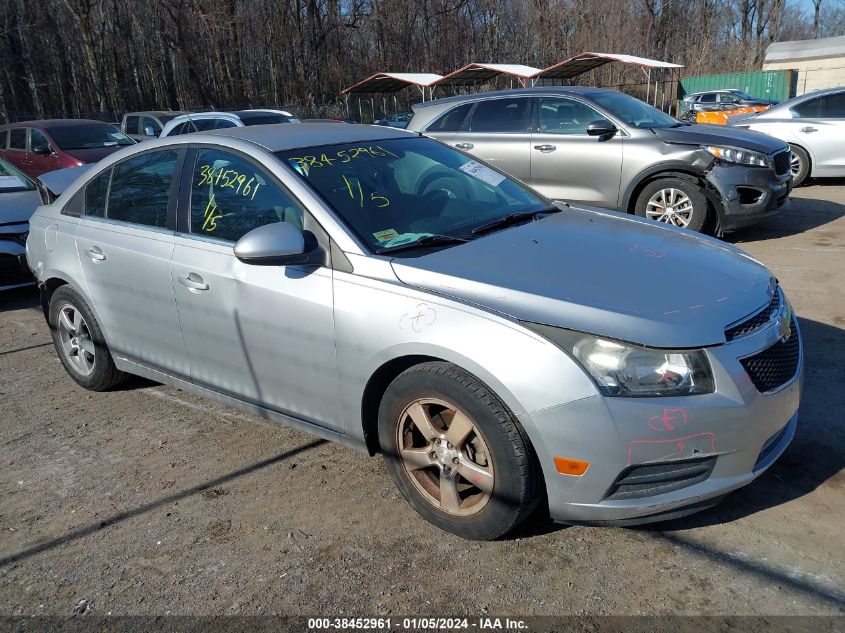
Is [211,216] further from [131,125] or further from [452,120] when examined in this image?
[131,125]

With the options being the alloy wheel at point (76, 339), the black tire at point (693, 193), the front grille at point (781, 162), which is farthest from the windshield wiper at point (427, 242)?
the front grille at point (781, 162)

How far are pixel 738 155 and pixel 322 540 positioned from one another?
257 inches

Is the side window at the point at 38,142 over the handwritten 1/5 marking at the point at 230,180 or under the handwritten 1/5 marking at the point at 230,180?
under

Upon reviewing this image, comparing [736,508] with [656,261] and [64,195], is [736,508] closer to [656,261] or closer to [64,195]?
[656,261]

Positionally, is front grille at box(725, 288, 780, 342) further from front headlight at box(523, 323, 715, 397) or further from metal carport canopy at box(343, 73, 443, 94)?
metal carport canopy at box(343, 73, 443, 94)

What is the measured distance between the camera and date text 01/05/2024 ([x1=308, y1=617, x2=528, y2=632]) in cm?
258

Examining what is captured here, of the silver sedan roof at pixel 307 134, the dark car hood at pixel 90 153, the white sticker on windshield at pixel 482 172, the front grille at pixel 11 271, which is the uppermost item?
the silver sedan roof at pixel 307 134

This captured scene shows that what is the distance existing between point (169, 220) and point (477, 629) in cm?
270

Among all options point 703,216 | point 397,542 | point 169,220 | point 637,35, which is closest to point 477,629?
point 397,542

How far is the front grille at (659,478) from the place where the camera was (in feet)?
8.77

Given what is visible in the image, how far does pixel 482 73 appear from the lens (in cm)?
2775

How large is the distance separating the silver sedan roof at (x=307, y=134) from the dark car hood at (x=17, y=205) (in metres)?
4.33

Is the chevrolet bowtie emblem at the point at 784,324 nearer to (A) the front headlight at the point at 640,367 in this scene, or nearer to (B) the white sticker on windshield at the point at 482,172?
(A) the front headlight at the point at 640,367

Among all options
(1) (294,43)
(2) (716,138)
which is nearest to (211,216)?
(2) (716,138)
